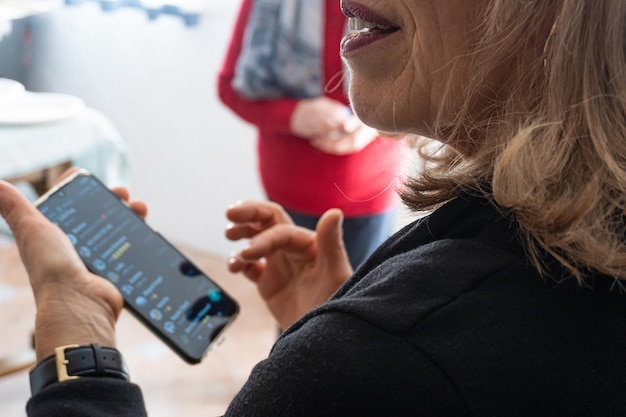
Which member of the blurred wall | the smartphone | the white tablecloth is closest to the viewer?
the smartphone

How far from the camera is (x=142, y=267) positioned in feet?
3.01

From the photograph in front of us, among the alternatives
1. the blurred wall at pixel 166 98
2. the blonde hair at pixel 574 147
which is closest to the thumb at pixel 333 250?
the blonde hair at pixel 574 147

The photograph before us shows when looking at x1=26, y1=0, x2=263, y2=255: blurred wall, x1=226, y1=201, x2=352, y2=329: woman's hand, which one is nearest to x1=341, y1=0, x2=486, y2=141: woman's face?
x1=226, y1=201, x2=352, y2=329: woman's hand

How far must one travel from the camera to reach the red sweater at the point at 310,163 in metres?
1.50

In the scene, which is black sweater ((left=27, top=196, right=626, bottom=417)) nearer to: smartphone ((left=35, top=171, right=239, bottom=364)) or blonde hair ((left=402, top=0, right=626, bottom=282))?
blonde hair ((left=402, top=0, right=626, bottom=282))

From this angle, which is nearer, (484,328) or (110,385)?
(484,328)

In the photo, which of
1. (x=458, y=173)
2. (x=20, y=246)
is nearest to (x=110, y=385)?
(x=20, y=246)

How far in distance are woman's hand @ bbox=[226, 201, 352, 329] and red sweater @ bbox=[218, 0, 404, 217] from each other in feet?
1.65

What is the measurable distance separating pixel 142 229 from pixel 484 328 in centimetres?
58

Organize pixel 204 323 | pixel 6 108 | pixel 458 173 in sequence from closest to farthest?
pixel 458 173, pixel 204 323, pixel 6 108

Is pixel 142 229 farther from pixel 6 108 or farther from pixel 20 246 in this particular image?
pixel 6 108

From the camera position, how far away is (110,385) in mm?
659

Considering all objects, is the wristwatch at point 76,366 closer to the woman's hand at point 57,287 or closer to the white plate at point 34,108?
the woman's hand at point 57,287

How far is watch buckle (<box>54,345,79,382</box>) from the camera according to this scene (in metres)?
0.67
